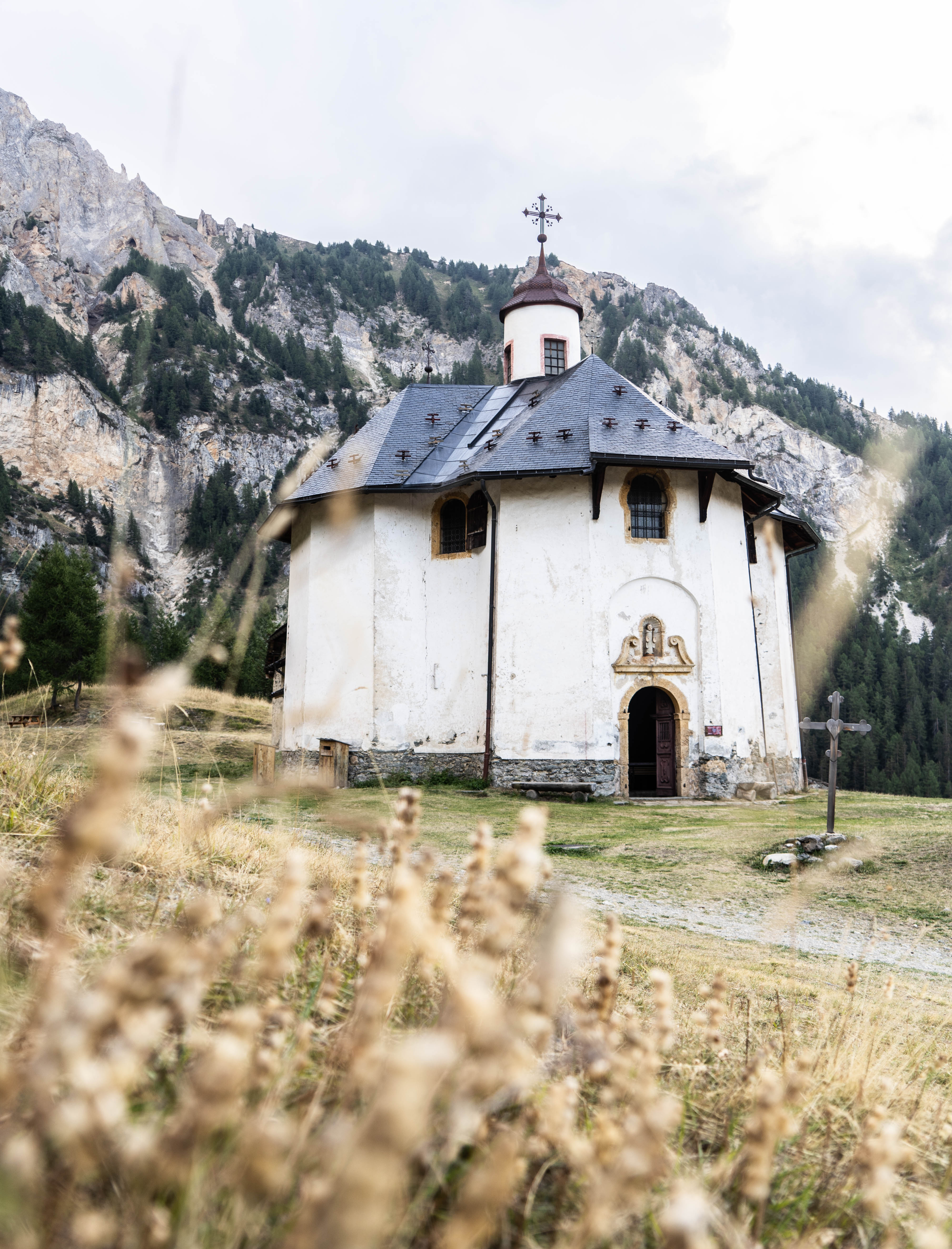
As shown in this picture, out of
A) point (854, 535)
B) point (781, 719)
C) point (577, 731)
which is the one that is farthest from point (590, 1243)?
point (854, 535)

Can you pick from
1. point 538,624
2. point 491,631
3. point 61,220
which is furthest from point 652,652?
point 61,220

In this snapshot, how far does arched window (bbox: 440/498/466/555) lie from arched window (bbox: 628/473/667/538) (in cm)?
441

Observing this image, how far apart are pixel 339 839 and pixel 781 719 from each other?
16163 mm

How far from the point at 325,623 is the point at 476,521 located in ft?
15.8

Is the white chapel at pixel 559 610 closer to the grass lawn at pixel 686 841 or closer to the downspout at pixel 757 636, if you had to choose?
the downspout at pixel 757 636

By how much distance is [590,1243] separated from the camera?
1.36 metres

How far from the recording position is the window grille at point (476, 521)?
70.5ft

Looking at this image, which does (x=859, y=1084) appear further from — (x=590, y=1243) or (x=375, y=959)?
(x=375, y=959)

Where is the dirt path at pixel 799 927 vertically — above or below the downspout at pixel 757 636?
below

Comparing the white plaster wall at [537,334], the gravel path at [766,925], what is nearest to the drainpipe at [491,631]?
the white plaster wall at [537,334]

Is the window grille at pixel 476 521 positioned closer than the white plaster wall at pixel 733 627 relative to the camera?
No

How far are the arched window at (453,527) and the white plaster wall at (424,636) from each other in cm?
34

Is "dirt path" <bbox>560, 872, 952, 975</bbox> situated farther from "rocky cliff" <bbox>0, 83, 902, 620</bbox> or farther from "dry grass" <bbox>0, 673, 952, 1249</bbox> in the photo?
"rocky cliff" <bbox>0, 83, 902, 620</bbox>

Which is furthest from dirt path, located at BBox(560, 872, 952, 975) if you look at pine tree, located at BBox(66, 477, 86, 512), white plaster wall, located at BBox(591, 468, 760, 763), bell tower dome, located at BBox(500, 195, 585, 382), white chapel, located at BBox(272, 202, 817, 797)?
pine tree, located at BBox(66, 477, 86, 512)
